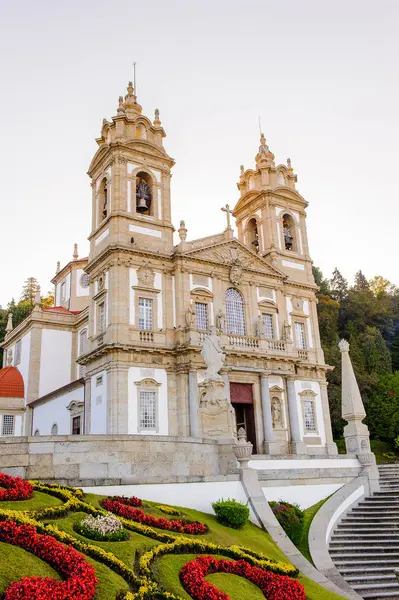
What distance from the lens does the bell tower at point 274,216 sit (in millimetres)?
33281

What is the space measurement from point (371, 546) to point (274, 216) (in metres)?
22.9

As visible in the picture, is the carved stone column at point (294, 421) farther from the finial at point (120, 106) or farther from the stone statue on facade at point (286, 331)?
the finial at point (120, 106)

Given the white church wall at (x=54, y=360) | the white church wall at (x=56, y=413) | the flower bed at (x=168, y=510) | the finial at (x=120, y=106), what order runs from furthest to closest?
the white church wall at (x=54, y=360) < the finial at (x=120, y=106) < the white church wall at (x=56, y=413) < the flower bed at (x=168, y=510)

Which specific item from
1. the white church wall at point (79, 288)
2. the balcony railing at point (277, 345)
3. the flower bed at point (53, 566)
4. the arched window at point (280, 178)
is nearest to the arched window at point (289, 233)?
the arched window at point (280, 178)

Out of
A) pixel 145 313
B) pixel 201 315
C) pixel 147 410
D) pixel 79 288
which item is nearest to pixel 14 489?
pixel 147 410

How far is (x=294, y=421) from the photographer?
28516 millimetres

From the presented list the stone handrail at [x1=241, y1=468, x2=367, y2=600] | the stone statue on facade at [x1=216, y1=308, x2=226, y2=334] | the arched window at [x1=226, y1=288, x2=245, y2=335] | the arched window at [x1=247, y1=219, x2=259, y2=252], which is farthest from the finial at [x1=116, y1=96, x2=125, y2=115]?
the stone handrail at [x1=241, y1=468, x2=367, y2=600]

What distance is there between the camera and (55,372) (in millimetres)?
35062

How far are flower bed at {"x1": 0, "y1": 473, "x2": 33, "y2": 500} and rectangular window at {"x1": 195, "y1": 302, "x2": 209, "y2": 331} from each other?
1836 cm

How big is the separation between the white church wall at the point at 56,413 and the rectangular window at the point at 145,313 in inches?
198

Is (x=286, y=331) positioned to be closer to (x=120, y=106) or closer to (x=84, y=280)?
(x=120, y=106)

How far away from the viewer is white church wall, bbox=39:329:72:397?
114ft

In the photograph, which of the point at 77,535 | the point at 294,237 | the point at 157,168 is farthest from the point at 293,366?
the point at 77,535

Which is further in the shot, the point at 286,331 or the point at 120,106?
the point at 120,106
